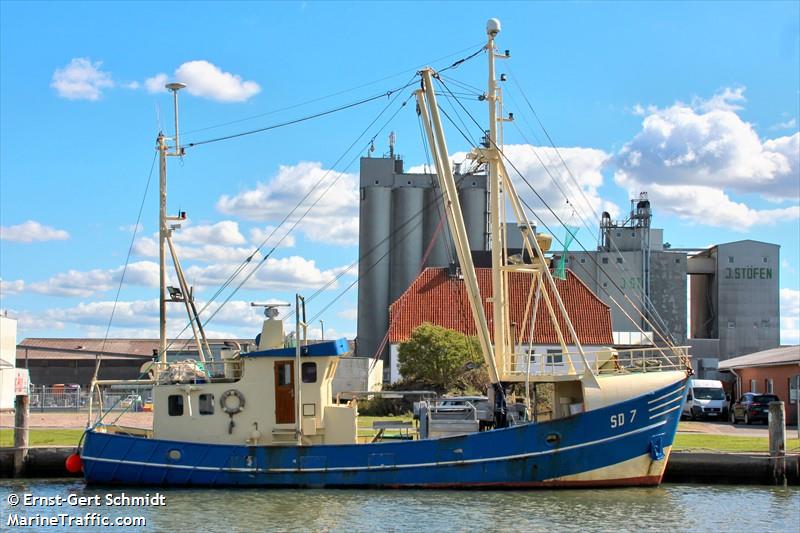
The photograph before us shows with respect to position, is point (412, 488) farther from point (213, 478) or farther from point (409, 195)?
point (409, 195)

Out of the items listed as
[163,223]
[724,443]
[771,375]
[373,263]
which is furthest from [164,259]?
[373,263]

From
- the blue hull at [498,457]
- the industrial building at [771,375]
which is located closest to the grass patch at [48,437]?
the blue hull at [498,457]

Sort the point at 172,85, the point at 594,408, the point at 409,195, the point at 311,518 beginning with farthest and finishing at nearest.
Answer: the point at 409,195, the point at 172,85, the point at 594,408, the point at 311,518

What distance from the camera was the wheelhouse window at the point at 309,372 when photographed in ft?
88.4

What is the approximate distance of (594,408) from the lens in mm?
25984

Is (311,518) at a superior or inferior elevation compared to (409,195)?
inferior

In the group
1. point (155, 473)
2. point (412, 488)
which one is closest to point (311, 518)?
point (412, 488)

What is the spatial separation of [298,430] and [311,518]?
4259 millimetres

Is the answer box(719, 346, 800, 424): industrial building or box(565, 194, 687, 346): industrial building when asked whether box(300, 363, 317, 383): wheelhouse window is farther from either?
box(565, 194, 687, 346): industrial building

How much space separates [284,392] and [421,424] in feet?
11.4

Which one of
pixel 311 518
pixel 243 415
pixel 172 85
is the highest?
pixel 172 85

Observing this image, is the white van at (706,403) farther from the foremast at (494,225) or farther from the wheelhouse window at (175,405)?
the wheelhouse window at (175,405)

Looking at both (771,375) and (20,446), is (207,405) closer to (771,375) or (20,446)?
Result: (20,446)

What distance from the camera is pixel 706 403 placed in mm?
44844
